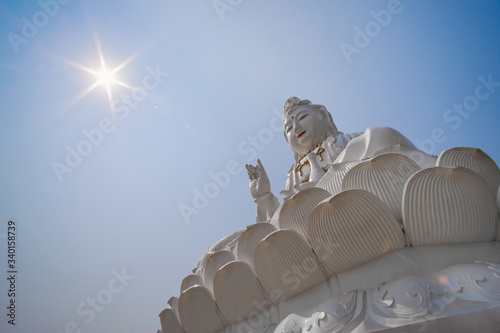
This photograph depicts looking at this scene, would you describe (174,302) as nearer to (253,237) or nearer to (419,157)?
(253,237)

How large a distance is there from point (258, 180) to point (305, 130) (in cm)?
124

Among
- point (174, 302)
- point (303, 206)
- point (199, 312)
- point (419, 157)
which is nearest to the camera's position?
point (303, 206)

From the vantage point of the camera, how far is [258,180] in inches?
188

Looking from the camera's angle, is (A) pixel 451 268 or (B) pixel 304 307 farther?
(B) pixel 304 307

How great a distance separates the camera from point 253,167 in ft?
16.0

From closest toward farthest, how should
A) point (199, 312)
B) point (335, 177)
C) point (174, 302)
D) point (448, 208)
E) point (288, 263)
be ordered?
point (448, 208), point (288, 263), point (199, 312), point (335, 177), point (174, 302)

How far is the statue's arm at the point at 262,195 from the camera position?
4.68m

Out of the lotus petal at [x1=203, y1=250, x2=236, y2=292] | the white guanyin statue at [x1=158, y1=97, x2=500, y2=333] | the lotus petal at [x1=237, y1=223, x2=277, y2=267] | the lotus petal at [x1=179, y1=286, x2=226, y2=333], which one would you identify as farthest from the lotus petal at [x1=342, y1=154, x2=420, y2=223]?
the lotus petal at [x1=179, y1=286, x2=226, y2=333]

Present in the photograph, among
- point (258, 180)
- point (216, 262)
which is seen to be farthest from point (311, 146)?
point (216, 262)

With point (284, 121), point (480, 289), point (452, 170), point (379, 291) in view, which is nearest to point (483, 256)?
point (480, 289)

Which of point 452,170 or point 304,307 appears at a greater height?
point 452,170

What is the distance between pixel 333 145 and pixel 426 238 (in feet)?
8.97

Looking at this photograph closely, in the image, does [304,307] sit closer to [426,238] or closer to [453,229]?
[426,238]

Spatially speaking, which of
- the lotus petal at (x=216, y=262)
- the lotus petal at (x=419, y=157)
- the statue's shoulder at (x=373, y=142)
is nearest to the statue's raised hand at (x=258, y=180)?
the statue's shoulder at (x=373, y=142)
